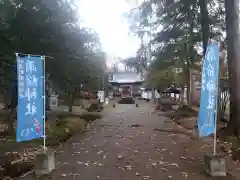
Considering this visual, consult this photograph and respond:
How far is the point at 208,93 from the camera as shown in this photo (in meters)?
6.16

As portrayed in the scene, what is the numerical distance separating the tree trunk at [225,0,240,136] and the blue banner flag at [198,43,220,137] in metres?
3.82

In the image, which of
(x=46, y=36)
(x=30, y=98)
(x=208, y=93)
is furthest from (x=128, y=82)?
(x=30, y=98)

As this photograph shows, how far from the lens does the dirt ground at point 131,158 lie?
19.4 ft

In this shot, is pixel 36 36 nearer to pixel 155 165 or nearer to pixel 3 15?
pixel 3 15

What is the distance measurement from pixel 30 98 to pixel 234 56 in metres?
7.19

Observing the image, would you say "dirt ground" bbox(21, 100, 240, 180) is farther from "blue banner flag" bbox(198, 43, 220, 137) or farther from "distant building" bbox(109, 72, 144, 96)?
"distant building" bbox(109, 72, 144, 96)

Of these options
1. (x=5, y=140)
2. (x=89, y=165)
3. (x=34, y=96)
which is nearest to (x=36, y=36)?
(x=5, y=140)

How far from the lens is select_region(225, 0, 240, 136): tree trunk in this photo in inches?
376

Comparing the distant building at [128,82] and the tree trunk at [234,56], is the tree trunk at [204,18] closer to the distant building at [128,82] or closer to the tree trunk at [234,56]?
the tree trunk at [234,56]

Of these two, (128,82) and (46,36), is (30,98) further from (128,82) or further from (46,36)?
(128,82)

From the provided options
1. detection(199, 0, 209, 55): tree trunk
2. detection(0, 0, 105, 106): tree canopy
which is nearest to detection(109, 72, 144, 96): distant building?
detection(0, 0, 105, 106): tree canopy

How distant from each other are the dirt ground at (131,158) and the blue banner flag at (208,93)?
3.49ft

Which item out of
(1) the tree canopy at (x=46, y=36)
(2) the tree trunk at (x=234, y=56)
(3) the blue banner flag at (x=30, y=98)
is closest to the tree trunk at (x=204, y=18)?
(2) the tree trunk at (x=234, y=56)

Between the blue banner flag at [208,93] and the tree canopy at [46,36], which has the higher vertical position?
the tree canopy at [46,36]
